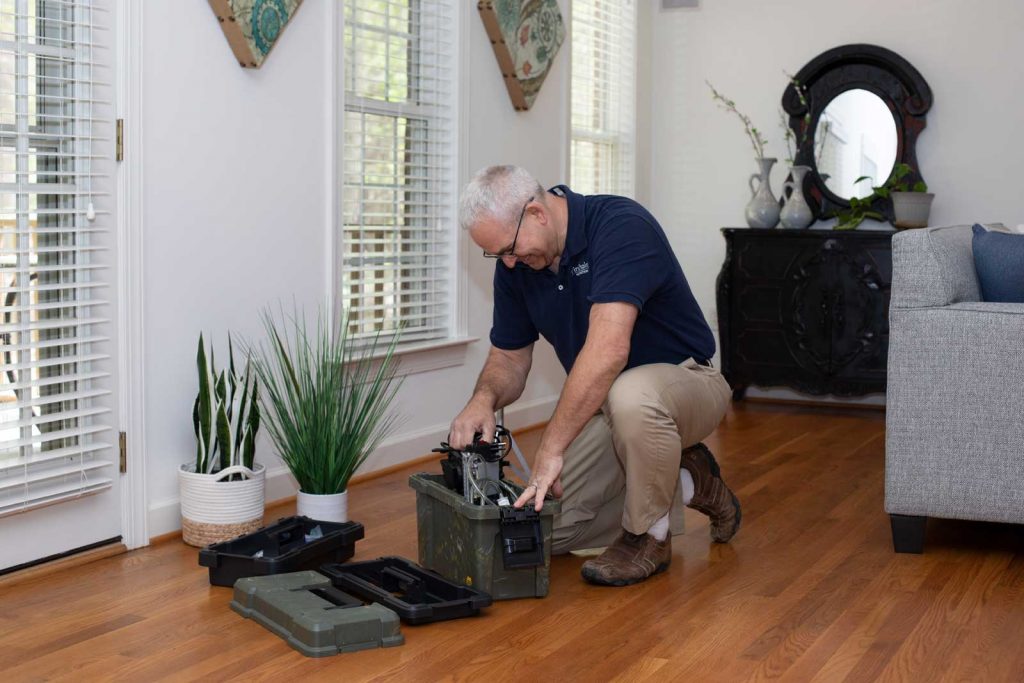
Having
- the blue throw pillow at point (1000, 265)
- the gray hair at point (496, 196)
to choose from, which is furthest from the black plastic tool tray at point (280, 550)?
the blue throw pillow at point (1000, 265)

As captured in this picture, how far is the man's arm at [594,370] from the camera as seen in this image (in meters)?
2.76

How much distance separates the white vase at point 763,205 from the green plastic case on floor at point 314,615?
3.79m

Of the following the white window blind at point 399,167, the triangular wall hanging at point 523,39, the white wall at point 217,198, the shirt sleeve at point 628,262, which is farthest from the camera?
the triangular wall hanging at point 523,39

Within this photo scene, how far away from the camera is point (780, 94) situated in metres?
6.19

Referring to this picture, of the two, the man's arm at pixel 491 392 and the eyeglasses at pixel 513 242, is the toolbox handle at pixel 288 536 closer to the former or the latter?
the man's arm at pixel 491 392

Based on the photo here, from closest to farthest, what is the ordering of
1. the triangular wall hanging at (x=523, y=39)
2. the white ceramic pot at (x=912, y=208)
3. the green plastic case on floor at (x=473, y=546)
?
the green plastic case on floor at (x=473, y=546)
the triangular wall hanging at (x=523, y=39)
the white ceramic pot at (x=912, y=208)

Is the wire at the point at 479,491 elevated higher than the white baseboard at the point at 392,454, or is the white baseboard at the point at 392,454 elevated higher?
the wire at the point at 479,491

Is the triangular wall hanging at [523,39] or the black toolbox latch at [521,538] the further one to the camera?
the triangular wall hanging at [523,39]

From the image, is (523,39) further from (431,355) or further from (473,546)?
(473,546)

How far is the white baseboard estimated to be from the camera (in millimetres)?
3350

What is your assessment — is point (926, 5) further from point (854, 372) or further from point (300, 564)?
point (300, 564)

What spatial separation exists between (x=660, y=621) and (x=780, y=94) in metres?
4.12

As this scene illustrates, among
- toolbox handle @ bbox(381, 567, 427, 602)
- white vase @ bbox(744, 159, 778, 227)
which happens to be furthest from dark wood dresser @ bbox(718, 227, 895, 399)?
toolbox handle @ bbox(381, 567, 427, 602)

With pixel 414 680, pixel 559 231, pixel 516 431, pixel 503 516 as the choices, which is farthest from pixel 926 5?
pixel 414 680
